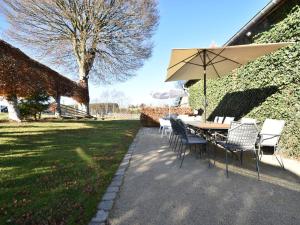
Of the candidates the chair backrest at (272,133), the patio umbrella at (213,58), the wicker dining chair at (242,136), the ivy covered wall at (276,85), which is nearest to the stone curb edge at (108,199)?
the wicker dining chair at (242,136)

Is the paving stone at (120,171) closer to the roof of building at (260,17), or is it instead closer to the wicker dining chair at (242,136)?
→ the wicker dining chair at (242,136)

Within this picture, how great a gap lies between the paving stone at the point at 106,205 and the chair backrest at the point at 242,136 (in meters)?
2.35

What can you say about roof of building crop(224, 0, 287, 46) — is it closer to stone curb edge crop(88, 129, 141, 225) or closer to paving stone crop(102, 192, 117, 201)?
stone curb edge crop(88, 129, 141, 225)

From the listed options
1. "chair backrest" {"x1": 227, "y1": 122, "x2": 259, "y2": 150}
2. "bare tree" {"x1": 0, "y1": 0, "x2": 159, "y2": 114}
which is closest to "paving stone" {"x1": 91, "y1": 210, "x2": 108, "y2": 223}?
"chair backrest" {"x1": 227, "y1": 122, "x2": 259, "y2": 150}

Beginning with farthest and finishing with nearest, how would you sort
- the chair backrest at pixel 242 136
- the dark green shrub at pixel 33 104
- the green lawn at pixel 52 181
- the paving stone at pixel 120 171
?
1. the dark green shrub at pixel 33 104
2. the paving stone at pixel 120 171
3. the chair backrest at pixel 242 136
4. the green lawn at pixel 52 181

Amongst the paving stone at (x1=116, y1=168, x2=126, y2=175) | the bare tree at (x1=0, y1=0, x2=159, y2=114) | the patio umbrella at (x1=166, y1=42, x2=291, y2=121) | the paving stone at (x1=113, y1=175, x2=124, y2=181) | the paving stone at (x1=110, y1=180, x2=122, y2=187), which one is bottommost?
the paving stone at (x1=110, y1=180, x2=122, y2=187)

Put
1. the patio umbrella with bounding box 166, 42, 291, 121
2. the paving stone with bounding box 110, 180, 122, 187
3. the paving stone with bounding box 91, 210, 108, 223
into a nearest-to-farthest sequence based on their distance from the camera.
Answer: the paving stone with bounding box 91, 210, 108, 223, the paving stone with bounding box 110, 180, 122, 187, the patio umbrella with bounding box 166, 42, 291, 121

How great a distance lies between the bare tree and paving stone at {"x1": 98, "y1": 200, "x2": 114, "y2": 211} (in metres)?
16.9

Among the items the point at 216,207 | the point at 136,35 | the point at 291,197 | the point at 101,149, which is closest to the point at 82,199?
the point at 216,207

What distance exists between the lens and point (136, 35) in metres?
19.1

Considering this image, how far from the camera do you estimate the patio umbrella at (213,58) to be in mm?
5539

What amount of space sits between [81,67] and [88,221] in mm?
19555

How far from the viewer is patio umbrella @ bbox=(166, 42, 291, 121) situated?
18.2ft

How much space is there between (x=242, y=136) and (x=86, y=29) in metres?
17.6
